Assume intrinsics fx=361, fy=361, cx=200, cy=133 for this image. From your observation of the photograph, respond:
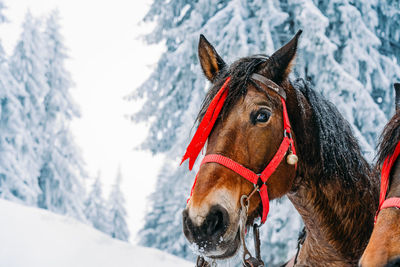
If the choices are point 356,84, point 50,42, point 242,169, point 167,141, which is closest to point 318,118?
point 242,169

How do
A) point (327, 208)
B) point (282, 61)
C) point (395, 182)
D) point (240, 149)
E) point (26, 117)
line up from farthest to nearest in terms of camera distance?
point (26, 117), point (327, 208), point (282, 61), point (240, 149), point (395, 182)

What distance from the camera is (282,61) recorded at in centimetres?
225

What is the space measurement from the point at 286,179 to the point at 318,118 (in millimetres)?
528

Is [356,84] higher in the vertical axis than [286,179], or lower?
lower

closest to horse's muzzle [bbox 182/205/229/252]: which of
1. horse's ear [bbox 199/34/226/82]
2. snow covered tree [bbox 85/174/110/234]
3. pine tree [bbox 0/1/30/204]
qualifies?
horse's ear [bbox 199/34/226/82]

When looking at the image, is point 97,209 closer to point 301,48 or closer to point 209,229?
point 301,48

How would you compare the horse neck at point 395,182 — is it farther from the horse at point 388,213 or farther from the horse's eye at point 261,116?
the horse's eye at point 261,116

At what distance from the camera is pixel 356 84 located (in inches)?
240

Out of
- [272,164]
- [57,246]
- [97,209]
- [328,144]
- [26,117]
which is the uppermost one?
[272,164]

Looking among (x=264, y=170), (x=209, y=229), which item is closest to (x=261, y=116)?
(x=264, y=170)

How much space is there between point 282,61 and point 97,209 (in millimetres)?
27340

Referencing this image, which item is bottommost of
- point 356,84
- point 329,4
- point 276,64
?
point 356,84

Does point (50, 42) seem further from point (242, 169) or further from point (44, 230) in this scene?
point (242, 169)

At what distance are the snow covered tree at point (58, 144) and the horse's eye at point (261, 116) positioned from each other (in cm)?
1575
